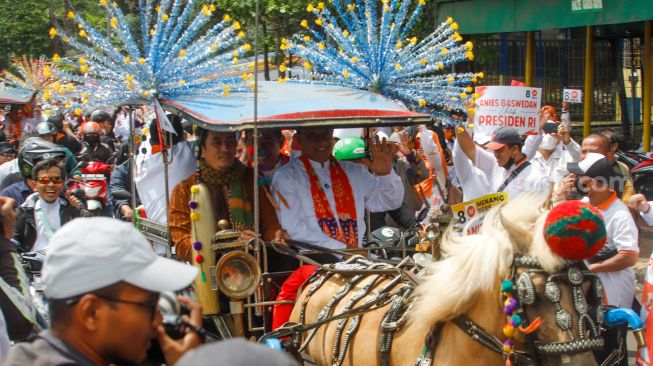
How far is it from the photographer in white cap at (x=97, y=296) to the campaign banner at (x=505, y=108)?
6209 mm

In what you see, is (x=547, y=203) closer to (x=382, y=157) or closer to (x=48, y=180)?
(x=382, y=157)

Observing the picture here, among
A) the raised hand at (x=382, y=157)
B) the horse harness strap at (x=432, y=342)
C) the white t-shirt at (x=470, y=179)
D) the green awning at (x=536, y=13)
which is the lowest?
the horse harness strap at (x=432, y=342)

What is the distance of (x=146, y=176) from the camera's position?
6.50m

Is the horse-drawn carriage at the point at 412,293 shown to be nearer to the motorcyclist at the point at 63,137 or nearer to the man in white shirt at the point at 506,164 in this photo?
the man in white shirt at the point at 506,164

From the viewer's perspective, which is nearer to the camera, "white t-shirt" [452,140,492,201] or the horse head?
the horse head

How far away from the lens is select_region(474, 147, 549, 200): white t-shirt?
7.02 meters

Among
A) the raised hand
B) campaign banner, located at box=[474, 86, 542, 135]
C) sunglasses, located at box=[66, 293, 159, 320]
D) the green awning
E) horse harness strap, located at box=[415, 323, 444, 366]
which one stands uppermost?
the green awning

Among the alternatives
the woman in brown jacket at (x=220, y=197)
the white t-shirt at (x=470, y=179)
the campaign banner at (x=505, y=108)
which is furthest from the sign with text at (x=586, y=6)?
the woman in brown jacket at (x=220, y=197)

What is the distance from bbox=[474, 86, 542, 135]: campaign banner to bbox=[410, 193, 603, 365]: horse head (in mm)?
4241

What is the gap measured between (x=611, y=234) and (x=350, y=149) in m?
2.58

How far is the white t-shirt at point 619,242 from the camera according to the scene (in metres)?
6.08

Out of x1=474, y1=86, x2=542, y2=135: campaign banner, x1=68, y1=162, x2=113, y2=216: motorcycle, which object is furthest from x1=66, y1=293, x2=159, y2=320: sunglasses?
x1=474, y1=86, x2=542, y2=135: campaign banner

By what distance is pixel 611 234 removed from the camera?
241 inches

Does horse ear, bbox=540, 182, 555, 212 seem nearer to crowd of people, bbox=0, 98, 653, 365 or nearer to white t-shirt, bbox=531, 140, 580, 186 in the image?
crowd of people, bbox=0, 98, 653, 365
